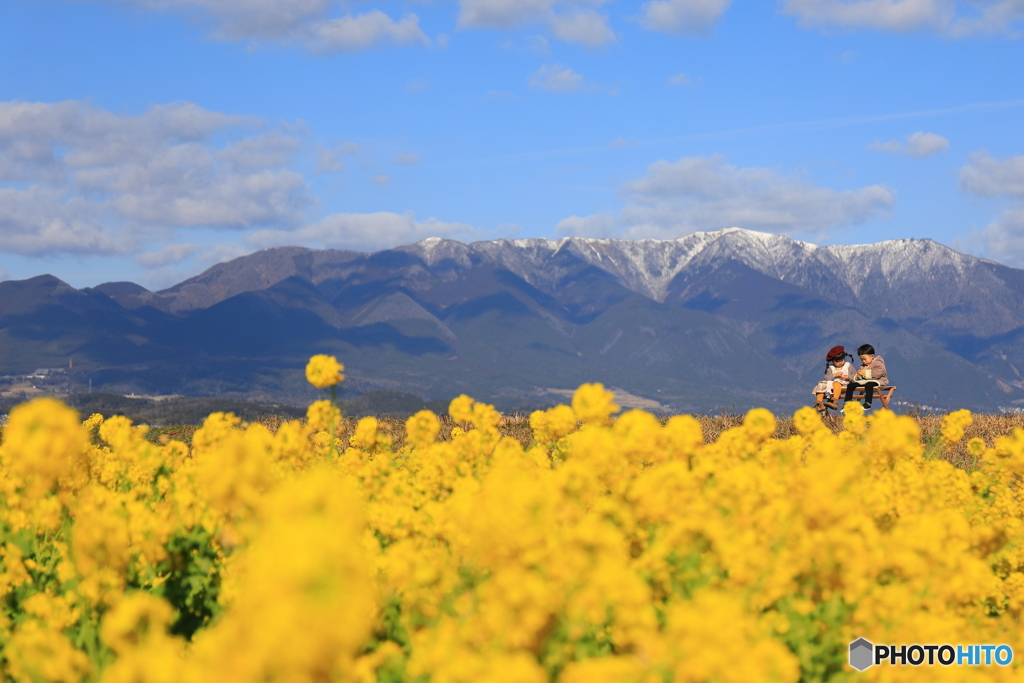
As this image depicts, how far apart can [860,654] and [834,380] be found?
18059 millimetres

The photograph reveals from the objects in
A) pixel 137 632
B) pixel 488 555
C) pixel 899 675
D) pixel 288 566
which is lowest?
pixel 899 675

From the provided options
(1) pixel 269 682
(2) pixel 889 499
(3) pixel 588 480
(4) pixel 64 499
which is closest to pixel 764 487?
(3) pixel 588 480

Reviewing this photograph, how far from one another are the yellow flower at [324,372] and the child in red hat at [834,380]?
16.4 m

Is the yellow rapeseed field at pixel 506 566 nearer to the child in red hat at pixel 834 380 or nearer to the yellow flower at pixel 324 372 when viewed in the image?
the yellow flower at pixel 324 372

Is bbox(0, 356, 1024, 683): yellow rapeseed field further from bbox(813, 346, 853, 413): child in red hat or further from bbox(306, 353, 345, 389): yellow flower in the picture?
bbox(813, 346, 853, 413): child in red hat

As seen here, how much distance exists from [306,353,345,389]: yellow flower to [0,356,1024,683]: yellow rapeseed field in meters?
0.03

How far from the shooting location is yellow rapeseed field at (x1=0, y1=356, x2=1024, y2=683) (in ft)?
11.3

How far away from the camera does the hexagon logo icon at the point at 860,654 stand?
528cm

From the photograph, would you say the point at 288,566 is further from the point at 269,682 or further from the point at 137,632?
the point at 137,632

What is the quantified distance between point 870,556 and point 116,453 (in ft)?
25.7

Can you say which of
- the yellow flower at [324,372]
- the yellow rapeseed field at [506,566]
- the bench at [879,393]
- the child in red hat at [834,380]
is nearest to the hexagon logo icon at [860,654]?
the yellow rapeseed field at [506,566]

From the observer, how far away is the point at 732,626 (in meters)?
3.92

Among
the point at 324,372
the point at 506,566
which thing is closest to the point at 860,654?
the point at 506,566

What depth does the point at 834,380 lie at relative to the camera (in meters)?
22.3
